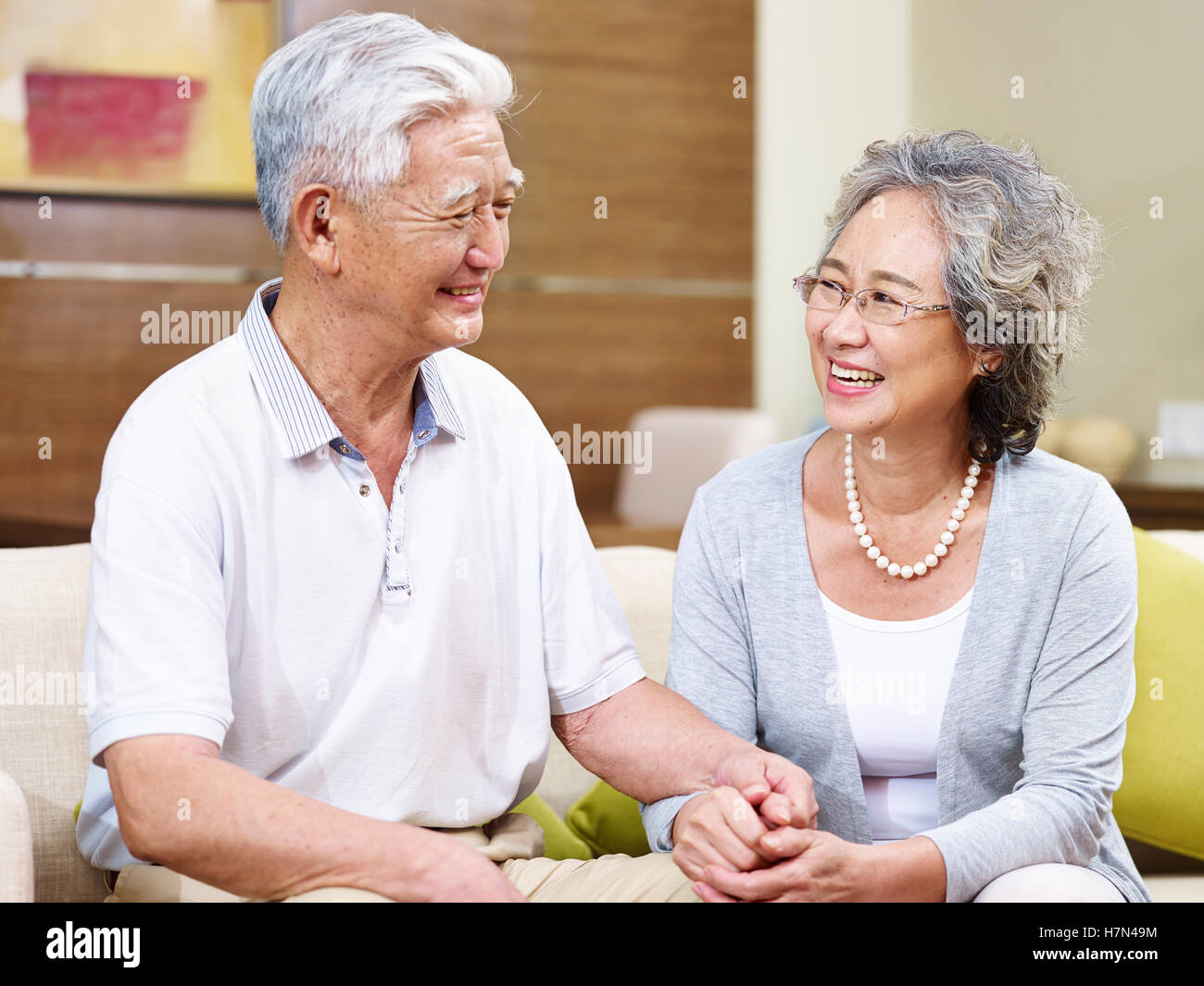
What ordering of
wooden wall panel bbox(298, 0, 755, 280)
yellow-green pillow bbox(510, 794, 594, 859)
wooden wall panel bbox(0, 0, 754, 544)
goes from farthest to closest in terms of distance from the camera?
wooden wall panel bbox(298, 0, 755, 280) < wooden wall panel bbox(0, 0, 754, 544) < yellow-green pillow bbox(510, 794, 594, 859)

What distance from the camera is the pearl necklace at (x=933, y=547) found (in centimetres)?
156

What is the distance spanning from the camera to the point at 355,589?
1.35m

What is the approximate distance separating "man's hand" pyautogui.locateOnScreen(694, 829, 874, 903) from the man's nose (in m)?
0.66

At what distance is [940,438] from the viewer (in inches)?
62.7

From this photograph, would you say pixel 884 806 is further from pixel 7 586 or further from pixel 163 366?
pixel 163 366

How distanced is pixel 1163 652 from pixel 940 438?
0.52 metres

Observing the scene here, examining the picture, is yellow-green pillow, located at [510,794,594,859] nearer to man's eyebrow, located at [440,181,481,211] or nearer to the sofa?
the sofa

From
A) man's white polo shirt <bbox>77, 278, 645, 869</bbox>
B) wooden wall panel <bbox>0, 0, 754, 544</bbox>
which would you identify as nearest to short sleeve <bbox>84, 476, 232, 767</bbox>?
man's white polo shirt <bbox>77, 278, 645, 869</bbox>

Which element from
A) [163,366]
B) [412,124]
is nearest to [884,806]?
[412,124]

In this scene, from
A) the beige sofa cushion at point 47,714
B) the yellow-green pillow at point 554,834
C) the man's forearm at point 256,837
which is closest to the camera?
the man's forearm at point 256,837

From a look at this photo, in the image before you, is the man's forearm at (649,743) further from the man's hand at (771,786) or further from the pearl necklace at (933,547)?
the pearl necklace at (933,547)

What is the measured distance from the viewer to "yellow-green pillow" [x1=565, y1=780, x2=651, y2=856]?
171 cm

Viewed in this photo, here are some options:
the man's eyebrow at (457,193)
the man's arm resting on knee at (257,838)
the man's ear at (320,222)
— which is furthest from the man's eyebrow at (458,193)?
the man's arm resting on knee at (257,838)

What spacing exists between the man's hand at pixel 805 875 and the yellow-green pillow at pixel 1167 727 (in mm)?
698
